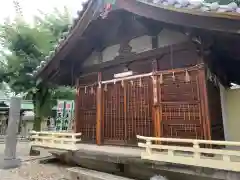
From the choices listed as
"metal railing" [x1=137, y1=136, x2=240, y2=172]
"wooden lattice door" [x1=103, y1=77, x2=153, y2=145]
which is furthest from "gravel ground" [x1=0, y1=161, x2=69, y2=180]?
"metal railing" [x1=137, y1=136, x2=240, y2=172]

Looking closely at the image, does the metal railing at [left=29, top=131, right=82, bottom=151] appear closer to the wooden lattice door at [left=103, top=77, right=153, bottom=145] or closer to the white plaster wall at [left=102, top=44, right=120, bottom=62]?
the wooden lattice door at [left=103, top=77, right=153, bottom=145]

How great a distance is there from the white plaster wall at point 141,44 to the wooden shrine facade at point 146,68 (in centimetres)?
3

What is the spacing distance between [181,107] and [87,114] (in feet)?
10.2

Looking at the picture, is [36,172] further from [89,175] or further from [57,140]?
[89,175]

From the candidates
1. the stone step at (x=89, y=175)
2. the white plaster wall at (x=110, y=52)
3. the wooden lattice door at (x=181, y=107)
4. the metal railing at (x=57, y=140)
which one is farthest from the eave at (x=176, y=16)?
the stone step at (x=89, y=175)

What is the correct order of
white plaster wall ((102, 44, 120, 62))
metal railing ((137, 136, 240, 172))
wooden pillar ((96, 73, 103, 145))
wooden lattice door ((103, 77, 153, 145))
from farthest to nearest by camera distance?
white plaster wall ((102, 44, 120, 62)) → wooden pillar ((96, 73, 103, 145)) → wooden lattice door ((103, 77, 153, 145)) → metal railing ((137, 136, 240, 172))

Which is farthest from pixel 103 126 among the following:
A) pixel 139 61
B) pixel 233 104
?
pixel 233 104

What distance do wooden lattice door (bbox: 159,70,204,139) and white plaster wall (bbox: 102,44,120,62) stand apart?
1.92m

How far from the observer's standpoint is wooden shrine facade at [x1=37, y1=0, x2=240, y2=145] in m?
4.64

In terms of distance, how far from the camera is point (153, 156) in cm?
433

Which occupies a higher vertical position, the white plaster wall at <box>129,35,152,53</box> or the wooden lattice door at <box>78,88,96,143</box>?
the white plaster wall at <box>129,35,152,53</box>

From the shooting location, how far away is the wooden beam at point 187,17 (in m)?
3.78

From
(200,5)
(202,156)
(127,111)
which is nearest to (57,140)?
(127,111)

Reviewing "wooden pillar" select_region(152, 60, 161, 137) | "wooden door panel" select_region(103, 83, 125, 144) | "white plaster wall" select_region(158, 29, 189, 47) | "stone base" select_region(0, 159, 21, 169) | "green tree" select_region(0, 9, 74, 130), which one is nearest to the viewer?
"wooden pillar" select_region(152, 60, 161, 137)
